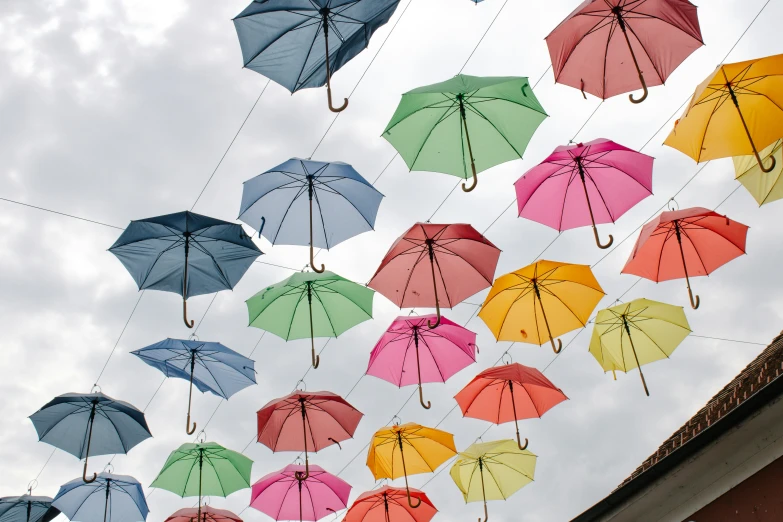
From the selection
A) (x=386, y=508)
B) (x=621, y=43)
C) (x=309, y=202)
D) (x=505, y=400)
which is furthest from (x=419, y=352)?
(x=621, y=43)

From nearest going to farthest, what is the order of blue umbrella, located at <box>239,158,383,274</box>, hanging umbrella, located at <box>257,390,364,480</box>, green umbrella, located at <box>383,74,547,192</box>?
green umbrella, located at <box>383,74,547,192</box>, blue umbrella, located at <box>239,158,383,274</box>, hanging umbrella, located at <box>257,390,364,480</box>

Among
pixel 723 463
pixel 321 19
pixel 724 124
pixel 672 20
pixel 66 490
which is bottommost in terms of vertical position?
pixel 723 463

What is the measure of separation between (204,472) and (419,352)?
4.06m

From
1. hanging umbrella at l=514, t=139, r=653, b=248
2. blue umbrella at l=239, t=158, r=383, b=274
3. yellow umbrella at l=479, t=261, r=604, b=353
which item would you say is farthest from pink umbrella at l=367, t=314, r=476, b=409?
hanging umbrella at l=514, t=139, r=653, b=248

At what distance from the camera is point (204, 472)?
1061 centimetres

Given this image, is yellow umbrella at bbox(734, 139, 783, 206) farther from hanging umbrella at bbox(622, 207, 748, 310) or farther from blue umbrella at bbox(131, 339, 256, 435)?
blue umbrella at bbox(131, 339, 256, 435)

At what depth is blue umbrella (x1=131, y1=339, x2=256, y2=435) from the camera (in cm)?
894

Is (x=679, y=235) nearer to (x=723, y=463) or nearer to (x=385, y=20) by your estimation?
(x=723, y=463)

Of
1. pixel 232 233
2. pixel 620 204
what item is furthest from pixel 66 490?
pixel 620 204

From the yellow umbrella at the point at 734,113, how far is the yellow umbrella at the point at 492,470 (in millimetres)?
5427

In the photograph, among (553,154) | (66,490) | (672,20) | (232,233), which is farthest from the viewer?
(66,490)

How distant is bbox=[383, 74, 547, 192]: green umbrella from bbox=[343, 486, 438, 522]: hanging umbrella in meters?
5.42

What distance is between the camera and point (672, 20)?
6203 millimetres

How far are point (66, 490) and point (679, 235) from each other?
9.68 metres
